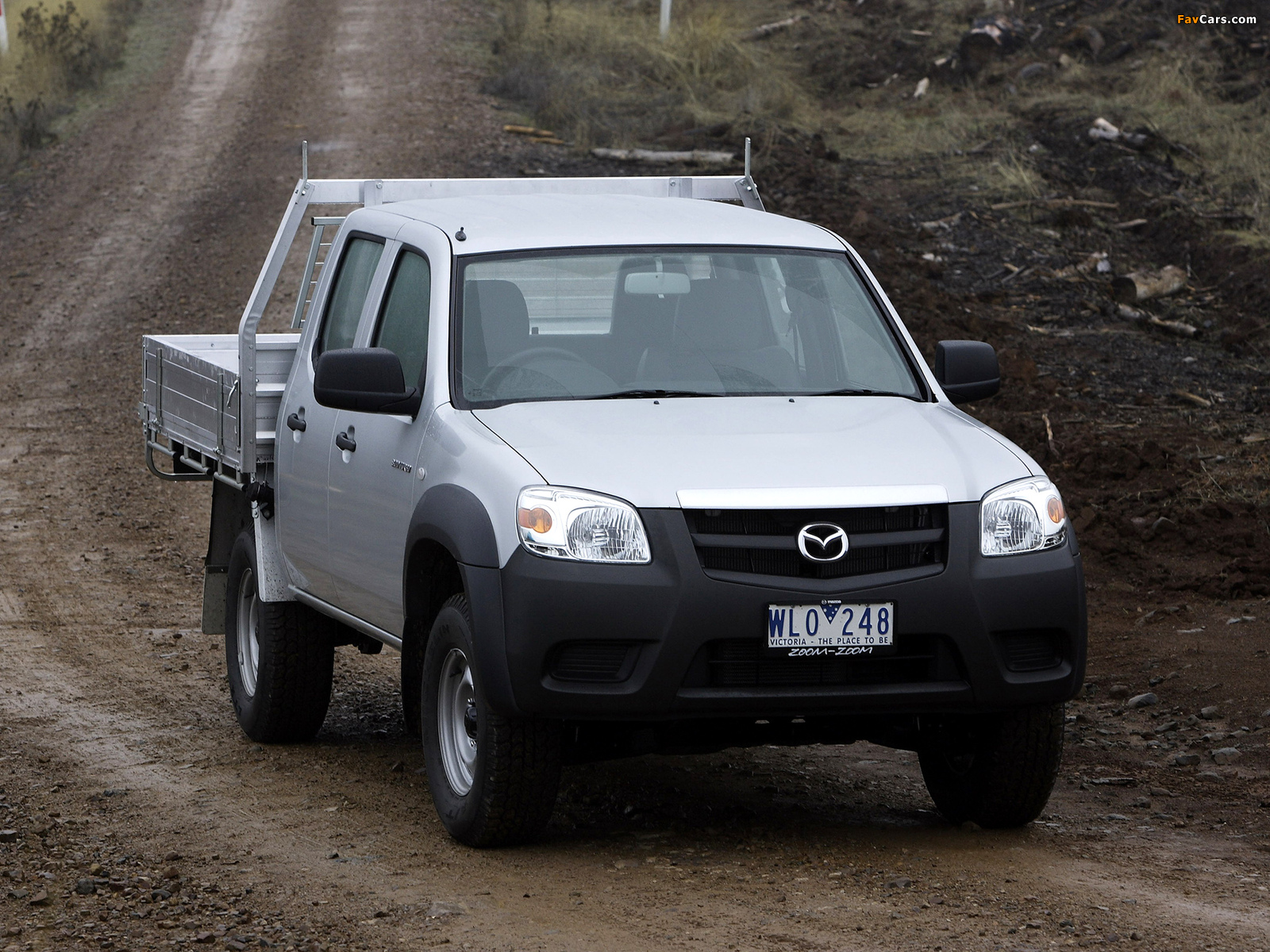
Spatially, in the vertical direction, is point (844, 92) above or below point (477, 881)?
above

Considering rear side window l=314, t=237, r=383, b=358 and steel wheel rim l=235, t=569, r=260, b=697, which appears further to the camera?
steel wheel rim l=235, t=569, r=260, b=697

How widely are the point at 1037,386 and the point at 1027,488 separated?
969cm

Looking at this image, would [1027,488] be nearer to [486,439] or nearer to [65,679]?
[486,439]

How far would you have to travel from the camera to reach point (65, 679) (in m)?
8.55

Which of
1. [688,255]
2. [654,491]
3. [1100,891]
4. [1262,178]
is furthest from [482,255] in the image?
[1262,178]

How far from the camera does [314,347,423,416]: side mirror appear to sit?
5828mm

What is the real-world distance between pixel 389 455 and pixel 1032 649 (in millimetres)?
2224

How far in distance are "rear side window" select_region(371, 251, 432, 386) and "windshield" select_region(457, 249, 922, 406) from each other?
0.62 ft

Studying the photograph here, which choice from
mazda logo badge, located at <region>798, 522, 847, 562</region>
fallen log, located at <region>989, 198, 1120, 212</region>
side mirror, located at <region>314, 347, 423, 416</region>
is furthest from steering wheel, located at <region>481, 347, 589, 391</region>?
fallen log, located at <region>989, 198, 1120, 212</region>

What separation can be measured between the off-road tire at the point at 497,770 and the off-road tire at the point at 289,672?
1805mm

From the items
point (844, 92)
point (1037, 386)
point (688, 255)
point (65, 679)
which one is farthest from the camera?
point (844, 92)

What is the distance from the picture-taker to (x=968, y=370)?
6301 millimetres

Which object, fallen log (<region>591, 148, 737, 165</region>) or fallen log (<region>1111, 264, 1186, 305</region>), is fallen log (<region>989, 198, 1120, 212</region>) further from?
fallen log (<region>591, 148, 737, 165</region>)

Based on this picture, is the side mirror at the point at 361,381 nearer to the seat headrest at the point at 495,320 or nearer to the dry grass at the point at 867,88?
the seat headrest at the point at 495,320
